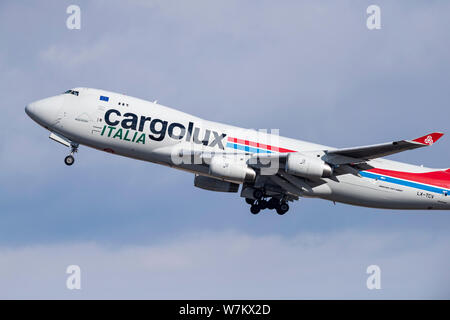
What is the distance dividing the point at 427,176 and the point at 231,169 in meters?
14.1

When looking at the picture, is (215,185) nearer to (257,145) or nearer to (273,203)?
(273,203)

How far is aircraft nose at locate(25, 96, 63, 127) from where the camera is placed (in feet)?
152

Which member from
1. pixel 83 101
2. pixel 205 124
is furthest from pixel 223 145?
pixel 83 101

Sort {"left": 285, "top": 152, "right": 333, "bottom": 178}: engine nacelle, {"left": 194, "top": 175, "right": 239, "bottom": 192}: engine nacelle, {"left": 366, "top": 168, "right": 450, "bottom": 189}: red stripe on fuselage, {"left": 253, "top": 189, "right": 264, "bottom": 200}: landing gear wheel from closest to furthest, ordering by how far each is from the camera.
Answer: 1. {"left": 285, "top": 152, "right": 333, "bottom": 178}: engine nacelle
2. {"left": 253, "top": 189, "right": 264, "bottom": 200}: landing gear wheel
3. {"left": 366, "top": 168, "right": 450, "bottom": 189}: red stripe on fuselage
4. {"left": 194, "top": 175, "right": 239, "bottom": 192}: engine nacelle

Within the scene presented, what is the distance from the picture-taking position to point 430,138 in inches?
1593

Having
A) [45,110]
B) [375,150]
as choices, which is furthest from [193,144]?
[375,150]

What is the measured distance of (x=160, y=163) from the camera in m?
46.5

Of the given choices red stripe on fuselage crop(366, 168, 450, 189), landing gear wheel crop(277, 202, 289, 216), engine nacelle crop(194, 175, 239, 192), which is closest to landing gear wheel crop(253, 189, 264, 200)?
landing gear wheel crop(277, 202, 289, 216)

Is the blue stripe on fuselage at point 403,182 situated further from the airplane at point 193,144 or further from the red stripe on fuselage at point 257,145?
the red stripe on fuselage at point 257,145

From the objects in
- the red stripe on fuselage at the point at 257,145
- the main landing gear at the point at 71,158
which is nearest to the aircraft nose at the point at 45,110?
the main landing gear at the point at 71,158

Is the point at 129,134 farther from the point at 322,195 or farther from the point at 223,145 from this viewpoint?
the point at 322,195

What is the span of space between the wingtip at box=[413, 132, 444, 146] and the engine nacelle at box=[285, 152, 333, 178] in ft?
21.2

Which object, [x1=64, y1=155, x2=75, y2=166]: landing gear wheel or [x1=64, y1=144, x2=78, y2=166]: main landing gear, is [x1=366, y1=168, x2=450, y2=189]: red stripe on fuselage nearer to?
[x1=64, y1=144, x2=78, y2=166]: main landing gear

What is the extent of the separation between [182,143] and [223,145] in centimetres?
260
